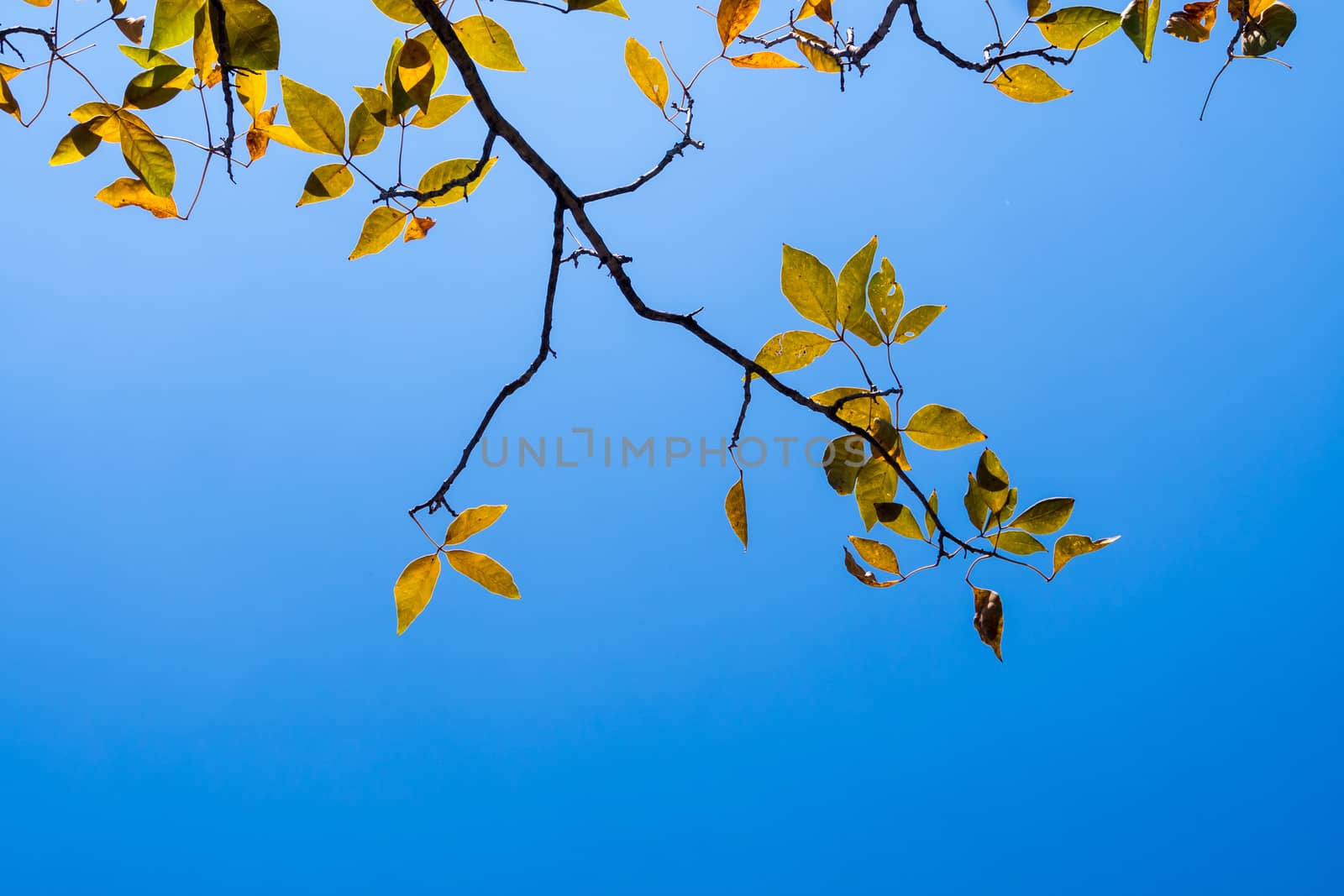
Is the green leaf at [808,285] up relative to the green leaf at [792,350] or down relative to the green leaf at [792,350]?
up

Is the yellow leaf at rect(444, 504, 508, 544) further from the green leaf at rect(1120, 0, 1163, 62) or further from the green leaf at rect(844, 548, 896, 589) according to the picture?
the green leaf at rect(1120, 0, 1163, 62)

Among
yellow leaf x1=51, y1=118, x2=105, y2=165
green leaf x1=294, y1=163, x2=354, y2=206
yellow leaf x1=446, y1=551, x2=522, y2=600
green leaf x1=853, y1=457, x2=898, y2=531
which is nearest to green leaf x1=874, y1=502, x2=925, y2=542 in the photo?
green leaf x1=853, y1=457, x2=898, y2=531

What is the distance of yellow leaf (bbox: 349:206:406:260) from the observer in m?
0.37

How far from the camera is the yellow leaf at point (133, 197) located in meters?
0.38

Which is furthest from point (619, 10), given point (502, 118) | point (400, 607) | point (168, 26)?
point (400, 607)

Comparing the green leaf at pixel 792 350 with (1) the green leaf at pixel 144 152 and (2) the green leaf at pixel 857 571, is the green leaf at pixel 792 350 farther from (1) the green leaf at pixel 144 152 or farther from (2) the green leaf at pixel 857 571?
(1) the green leaf at pixel 144 152

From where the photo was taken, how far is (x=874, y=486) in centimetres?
40

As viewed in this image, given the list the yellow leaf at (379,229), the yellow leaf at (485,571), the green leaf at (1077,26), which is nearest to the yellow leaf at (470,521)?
the yellow leaf at (485,571)

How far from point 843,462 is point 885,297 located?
0.26 feet

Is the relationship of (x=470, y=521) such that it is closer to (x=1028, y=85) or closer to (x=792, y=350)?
(x=792, y=350)

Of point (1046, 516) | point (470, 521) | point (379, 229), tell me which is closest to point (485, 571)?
point (470, 521)

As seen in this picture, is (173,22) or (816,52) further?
(816,52)

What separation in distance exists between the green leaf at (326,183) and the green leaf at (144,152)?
6 centimetres

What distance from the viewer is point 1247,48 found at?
375mm
